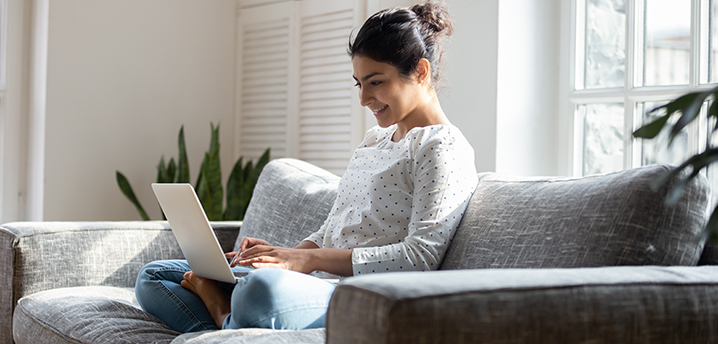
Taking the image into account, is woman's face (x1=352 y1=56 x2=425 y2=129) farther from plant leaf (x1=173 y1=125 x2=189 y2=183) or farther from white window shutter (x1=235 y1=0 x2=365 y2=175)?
plant leaf (x1=173 y1=125 x2=189 y2=183)

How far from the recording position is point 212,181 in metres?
3.21

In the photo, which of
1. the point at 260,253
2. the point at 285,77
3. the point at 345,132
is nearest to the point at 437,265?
the point at 260,253

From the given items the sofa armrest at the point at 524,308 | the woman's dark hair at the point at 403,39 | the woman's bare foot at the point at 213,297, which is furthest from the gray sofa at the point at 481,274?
the woman's dark hair at the point at 403,39

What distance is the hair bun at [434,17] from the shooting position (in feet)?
5.57

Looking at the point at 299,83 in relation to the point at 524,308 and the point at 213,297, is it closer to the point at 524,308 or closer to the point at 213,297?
the point at 213,297

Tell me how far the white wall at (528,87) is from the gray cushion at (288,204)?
741 millimetres

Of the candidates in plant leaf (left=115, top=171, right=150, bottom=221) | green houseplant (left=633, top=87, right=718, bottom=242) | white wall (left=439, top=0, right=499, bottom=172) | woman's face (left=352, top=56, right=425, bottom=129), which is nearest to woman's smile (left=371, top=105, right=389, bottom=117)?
woman's face (left=352, top=56, right=425, bottom=129)

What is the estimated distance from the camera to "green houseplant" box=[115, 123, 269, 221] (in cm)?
318

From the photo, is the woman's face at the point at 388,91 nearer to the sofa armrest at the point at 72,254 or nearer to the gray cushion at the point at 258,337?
the gray cushion at the point at 258,337

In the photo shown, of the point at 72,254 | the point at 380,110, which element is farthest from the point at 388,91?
the point at 72,254

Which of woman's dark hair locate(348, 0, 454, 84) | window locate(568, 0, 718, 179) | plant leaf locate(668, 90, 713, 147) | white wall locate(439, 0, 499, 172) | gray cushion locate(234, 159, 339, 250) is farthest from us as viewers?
white wall locate(439, 0, 499, 172)

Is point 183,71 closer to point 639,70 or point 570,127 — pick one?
point 570,127

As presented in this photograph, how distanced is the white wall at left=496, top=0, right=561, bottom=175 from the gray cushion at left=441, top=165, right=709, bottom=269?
38.9 inches

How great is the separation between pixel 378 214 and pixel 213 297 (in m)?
0.42
